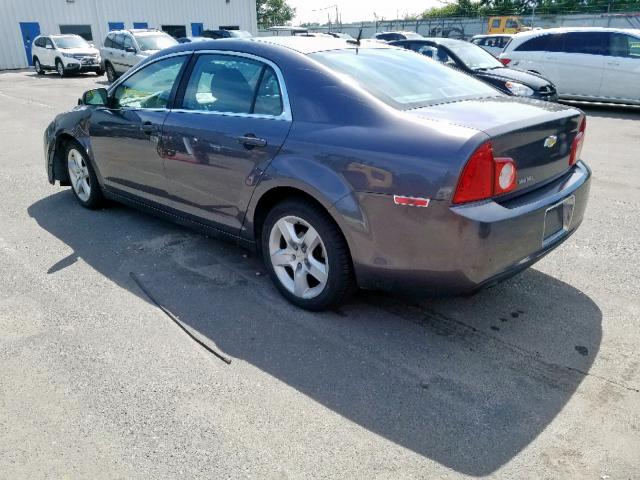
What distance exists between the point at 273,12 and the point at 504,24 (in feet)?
156

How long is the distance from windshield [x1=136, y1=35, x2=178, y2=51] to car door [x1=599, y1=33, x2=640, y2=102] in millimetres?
13222

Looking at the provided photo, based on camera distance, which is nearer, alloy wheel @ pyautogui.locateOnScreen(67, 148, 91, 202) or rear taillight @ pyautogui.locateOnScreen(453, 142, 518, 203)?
rear taillight @ pyautogui.locateOnScreen(453, 142, 518, 203)

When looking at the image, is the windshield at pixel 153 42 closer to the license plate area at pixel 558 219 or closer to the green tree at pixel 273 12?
the license plate area at pixel 558 219

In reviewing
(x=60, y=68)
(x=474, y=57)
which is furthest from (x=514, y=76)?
(x=60, y=68)

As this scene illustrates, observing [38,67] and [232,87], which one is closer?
[232,87]

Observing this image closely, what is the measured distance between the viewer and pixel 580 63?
38.9 feet

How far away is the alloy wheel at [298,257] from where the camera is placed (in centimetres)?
333

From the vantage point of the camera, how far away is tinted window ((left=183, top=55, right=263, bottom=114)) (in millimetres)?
3621

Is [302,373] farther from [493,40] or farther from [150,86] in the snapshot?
[493,40]

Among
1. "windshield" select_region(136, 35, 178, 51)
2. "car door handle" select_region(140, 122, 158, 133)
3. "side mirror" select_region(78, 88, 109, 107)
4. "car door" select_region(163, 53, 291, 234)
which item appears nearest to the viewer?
"car door" select_region(163, 53, 291, 234)

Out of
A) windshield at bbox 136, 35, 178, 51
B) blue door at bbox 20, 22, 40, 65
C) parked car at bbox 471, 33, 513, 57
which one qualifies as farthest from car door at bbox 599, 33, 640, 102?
blue door at bbox 20, 22, 40, 65

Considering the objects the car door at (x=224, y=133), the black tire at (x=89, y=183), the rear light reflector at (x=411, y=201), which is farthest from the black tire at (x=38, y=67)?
the rear light reflector at (x=411, y=201)

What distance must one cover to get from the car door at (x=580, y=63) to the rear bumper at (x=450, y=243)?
33.6ft

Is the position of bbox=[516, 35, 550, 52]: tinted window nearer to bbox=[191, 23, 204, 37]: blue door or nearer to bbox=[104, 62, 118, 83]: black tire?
bbox=[104, 62, 118, 83]: black tire
